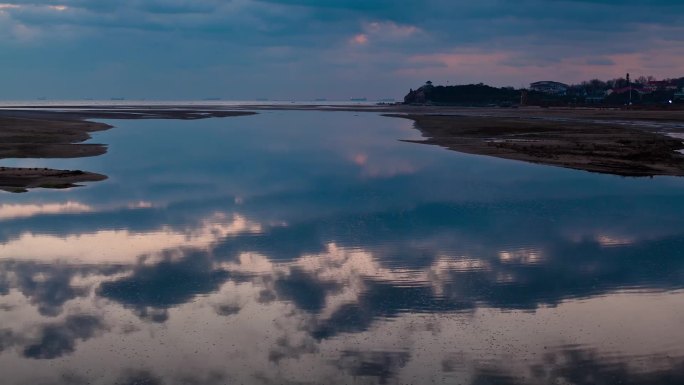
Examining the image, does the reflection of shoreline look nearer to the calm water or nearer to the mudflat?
the calm water

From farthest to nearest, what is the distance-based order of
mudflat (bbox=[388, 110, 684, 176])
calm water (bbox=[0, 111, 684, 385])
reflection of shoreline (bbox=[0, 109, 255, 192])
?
mudflat (bbox=[388, 110, 684, 176]) → reflection of shoreline (bbox=[0, 109, 255, 192]) → calm water (bbox=[0, 111, 684, 385])

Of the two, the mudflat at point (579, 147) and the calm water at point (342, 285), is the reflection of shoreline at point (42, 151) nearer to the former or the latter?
the calm water at point (342, 285)

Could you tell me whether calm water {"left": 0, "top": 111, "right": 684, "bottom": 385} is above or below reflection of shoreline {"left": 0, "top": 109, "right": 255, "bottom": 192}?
below

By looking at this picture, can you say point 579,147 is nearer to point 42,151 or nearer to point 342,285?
point 42,151

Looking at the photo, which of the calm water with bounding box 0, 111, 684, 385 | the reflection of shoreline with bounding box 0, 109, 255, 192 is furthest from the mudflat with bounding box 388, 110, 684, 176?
the reflection of shoreline with bounding box 0, 109, 255, 192

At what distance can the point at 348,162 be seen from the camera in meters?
38.9

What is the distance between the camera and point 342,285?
13852 millimetres

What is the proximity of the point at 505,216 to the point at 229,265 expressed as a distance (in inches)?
406

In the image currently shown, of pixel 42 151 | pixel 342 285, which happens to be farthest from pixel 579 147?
pixel 342 285

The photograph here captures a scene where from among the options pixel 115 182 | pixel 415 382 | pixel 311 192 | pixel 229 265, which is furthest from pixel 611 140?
pixel 415 382

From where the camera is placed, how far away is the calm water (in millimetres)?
9922

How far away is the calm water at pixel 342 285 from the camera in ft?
32.6

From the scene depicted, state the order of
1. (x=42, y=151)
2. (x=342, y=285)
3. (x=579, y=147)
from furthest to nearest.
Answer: (x=579, y=147) → (x=42, y=151) → (x=342, y=285)

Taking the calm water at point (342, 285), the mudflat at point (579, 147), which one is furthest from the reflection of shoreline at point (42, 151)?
the mudflat at point (579, 147)
